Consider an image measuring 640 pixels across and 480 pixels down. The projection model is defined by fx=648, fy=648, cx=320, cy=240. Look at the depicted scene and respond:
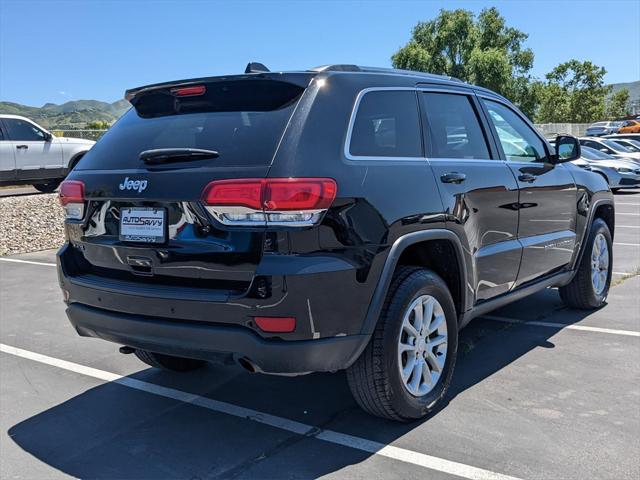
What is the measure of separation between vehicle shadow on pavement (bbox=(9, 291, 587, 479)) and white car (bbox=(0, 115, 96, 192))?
11507 mm

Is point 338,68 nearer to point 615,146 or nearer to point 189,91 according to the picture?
point 189,91

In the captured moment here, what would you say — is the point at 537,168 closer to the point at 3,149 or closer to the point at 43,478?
the point at 43,478

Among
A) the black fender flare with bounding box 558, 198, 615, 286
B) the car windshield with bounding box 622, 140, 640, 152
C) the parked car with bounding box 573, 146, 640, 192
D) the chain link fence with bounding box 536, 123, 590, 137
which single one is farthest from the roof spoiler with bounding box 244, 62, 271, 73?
the chain link fence with bounding box 536, 123, 590, 137

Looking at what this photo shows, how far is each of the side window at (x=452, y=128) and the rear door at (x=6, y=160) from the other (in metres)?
12.8

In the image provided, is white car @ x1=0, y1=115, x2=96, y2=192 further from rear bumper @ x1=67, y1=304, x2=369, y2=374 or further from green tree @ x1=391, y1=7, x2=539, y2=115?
green tree @ x1=391, y1=7, x2=539, y2=115

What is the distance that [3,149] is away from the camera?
14414mm

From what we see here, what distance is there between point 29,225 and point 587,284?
9450 mm

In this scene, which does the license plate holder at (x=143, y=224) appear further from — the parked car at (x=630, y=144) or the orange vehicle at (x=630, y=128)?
the orange vehicle at (x=630, y=128)

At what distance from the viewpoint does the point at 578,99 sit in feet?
210

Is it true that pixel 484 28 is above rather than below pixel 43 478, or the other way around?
above

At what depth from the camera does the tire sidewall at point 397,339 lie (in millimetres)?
3289

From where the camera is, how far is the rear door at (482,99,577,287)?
466 centimetres

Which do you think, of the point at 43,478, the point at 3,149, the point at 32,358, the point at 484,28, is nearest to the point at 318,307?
the point at 43,478

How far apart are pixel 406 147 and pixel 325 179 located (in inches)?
33.4
